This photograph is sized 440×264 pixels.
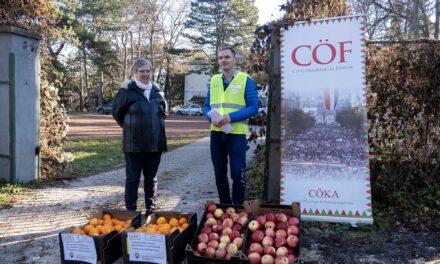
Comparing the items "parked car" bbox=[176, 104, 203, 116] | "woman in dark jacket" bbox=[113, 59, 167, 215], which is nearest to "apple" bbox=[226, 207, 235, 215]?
"woman in dark jacket" bbox=[113, 59, 167, 215]

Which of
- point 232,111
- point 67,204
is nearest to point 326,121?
point 232,111

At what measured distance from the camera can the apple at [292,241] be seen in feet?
10.5

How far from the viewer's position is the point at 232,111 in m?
4.19

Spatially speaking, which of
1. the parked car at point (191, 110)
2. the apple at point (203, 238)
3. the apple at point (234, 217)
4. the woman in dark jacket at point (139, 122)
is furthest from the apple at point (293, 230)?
the parked car at point (191, 110)

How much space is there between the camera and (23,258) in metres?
3.71

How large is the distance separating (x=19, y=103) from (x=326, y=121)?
4.81 meters

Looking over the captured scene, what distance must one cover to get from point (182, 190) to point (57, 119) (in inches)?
114

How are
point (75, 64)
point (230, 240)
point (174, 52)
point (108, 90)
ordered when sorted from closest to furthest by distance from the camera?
1. point (230, 240)
2. point (174, 52)
3. point (75, 64)
4. point (108, 90)

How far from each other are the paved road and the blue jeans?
917mm

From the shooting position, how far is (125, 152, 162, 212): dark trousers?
14.5 feet

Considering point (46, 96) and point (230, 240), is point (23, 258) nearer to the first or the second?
point (230, 240)

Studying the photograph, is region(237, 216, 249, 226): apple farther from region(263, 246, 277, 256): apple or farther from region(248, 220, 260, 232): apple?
region(263, 246, 277, 256): apple

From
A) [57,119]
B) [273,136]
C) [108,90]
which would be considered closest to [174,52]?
[108,90]

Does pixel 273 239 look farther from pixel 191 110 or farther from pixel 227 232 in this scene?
pixel 191 110
